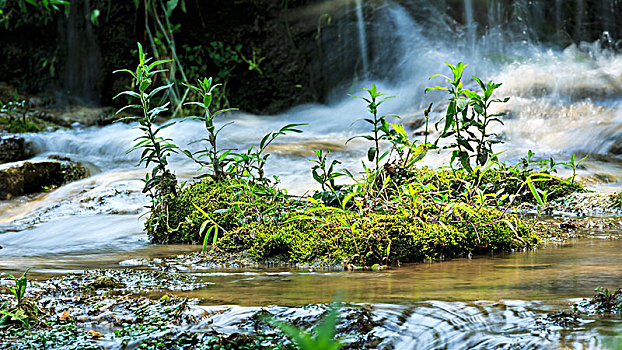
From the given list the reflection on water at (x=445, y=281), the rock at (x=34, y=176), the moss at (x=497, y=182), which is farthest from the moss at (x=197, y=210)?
the rock at (x=34, y=176)

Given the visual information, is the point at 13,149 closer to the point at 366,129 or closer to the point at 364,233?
the point at 366,129

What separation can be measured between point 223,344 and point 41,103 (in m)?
12.7

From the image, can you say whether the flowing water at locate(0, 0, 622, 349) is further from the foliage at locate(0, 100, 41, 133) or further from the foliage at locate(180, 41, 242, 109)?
the foliage at locate(180, 41, 242, 109)

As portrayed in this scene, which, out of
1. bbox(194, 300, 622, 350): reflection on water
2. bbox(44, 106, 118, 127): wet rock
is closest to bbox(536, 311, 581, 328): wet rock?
bbox(194, 300, 622, 350): reflection on water

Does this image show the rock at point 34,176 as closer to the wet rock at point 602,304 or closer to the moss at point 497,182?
the moss at point 497,182

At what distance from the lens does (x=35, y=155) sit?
29.0ft

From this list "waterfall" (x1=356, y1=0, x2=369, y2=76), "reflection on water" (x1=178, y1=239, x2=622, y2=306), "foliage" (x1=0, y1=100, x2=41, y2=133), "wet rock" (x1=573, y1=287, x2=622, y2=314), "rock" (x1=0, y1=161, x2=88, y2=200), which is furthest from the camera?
"waterfall" (x1=356, y1=0, x2=369, y2=76)

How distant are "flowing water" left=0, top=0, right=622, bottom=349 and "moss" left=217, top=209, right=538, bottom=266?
155 millimetres

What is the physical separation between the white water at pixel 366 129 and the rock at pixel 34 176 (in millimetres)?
251

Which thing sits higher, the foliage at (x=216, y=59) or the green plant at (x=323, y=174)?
the foliage at (x=216, y=59)

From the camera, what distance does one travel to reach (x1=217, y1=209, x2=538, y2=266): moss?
265 cm

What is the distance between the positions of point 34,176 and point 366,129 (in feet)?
→ 19.1

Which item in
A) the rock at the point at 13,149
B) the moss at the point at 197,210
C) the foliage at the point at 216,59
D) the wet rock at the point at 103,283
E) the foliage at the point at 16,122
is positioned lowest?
the wet rock at the point at 103,283

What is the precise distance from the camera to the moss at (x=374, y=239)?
265 centimetres
